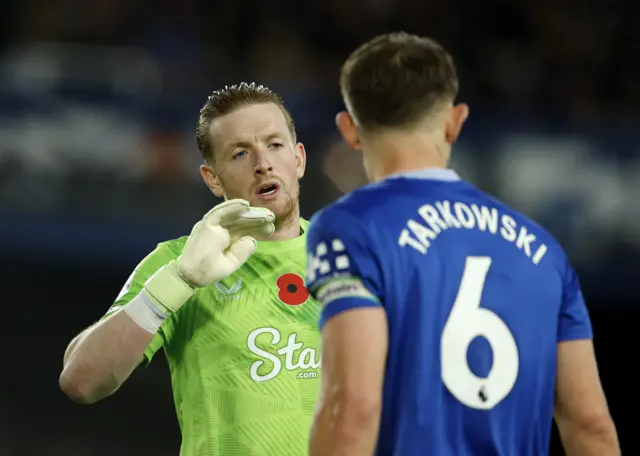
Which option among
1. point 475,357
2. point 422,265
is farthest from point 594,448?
point 422,265

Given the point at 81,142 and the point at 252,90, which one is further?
the point at 81,142

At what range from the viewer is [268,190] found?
12.8ft

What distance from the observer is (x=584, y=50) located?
34.3 feet

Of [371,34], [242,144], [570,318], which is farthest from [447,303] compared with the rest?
[371,34]

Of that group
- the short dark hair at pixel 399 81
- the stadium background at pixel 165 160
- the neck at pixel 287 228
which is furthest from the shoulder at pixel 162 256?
the stadium background at pixel 165 160

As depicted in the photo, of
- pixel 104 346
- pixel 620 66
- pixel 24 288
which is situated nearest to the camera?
pixel 104 346

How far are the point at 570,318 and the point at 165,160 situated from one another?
237 inches

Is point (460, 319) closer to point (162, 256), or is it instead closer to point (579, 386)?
point (579, 386)

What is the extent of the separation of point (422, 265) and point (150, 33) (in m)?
8.26

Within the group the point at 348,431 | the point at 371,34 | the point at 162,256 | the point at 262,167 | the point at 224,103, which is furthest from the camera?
the point at 371,34

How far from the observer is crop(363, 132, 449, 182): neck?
266 cm

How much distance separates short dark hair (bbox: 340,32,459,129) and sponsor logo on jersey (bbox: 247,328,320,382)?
1.18 m

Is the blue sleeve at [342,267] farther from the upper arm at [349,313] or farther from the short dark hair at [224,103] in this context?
the short dark hair at [224,103]

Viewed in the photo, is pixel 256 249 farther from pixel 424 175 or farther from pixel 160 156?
pixel 160 156
